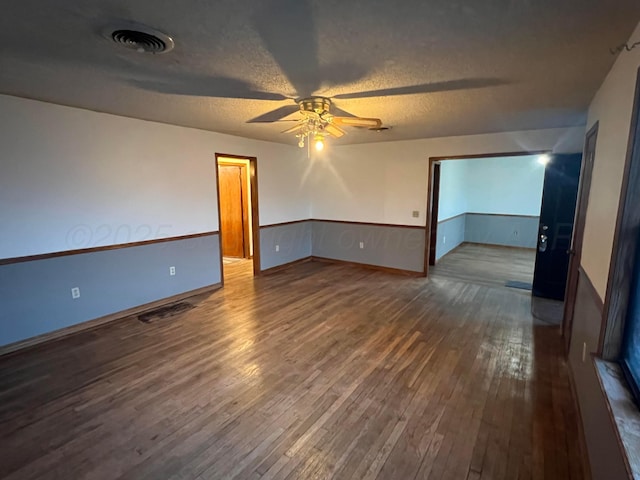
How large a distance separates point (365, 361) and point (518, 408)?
3.74 ft

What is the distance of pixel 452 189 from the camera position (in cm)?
692

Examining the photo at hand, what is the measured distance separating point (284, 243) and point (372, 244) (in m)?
1.63

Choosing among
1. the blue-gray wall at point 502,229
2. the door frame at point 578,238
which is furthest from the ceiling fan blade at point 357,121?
the blue-gray wall at point 502,229

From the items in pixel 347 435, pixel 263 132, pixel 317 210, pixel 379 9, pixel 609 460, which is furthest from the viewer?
pixel 317 210

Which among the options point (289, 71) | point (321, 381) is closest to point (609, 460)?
point (321, 381)

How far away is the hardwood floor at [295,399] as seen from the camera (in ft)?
5.83

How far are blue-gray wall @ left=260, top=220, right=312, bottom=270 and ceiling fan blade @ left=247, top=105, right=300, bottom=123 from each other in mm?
2139

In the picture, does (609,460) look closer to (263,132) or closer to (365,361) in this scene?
(365,361)

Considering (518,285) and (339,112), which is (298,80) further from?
(518,285)

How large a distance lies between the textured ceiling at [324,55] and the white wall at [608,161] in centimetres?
15

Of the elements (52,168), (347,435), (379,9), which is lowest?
(347,435)

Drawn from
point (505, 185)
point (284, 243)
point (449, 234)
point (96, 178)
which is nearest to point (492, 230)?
point (505, 185)

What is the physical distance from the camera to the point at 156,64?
207 centimetres

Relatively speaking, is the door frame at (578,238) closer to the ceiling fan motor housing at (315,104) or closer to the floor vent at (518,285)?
the floor vent at (518,285)
